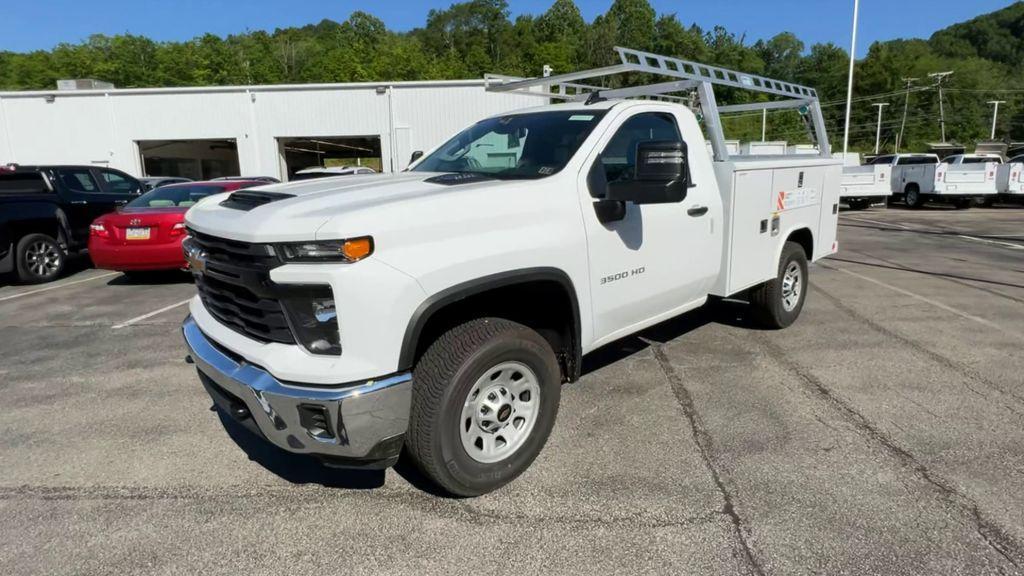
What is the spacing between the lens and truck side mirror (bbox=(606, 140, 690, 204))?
307 centimetres

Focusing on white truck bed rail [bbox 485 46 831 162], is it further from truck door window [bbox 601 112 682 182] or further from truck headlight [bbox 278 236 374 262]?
truck headlight [bbox 278 236 374 262]

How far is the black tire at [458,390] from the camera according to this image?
8.73 feet

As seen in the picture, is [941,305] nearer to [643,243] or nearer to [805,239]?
[805,239]

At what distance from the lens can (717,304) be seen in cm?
686

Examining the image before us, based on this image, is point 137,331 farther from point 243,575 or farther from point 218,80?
point 218,80

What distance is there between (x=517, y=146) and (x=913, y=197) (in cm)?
2424

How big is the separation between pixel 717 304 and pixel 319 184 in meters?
4.93

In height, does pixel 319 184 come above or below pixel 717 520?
above

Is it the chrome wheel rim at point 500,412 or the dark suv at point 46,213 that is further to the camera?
the dark suv at point 46,213

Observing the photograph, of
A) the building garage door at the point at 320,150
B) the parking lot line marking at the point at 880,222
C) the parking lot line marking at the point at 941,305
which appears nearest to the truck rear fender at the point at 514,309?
the parking lot line marking at the point at 941,305

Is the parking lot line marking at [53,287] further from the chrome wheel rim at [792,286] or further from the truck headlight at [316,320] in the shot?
the chrome wheel rim at [792,286]

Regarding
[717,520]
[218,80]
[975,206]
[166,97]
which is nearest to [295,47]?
[218,80]

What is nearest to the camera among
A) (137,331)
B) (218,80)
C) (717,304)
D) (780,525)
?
(780,525)

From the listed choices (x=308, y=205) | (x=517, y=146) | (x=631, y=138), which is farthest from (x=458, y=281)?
(x=631, y=138)
